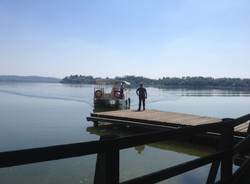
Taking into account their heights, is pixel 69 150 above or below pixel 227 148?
above

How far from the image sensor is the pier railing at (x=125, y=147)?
1525 millimetres

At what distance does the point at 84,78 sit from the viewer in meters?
154

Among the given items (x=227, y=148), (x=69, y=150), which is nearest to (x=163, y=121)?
(x=227, y=148)

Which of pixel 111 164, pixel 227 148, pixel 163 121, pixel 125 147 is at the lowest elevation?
pixel 163 121

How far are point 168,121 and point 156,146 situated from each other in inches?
42.5

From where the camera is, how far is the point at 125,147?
2025 millimetres

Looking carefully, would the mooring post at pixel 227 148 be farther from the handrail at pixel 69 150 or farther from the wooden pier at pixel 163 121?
the wooden pier at pixel 163 121

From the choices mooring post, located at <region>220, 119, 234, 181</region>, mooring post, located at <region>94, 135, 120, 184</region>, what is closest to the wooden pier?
mooring post, located at <region>220, 119, 234, 181</region>

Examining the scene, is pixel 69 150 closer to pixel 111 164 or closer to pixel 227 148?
pixel 111 164

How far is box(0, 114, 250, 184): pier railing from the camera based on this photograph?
1.53m

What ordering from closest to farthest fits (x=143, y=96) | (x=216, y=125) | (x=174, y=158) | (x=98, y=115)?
1. (x=216, y=125)
2. (x=174, y=158)
3. (x=98, y=115)
4. (x=143, y=96)

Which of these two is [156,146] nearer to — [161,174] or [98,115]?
[98,115]

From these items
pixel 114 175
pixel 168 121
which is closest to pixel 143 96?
A: pixel 168 121

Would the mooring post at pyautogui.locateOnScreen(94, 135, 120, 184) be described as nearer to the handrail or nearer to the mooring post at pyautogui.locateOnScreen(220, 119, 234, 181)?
the handrail
